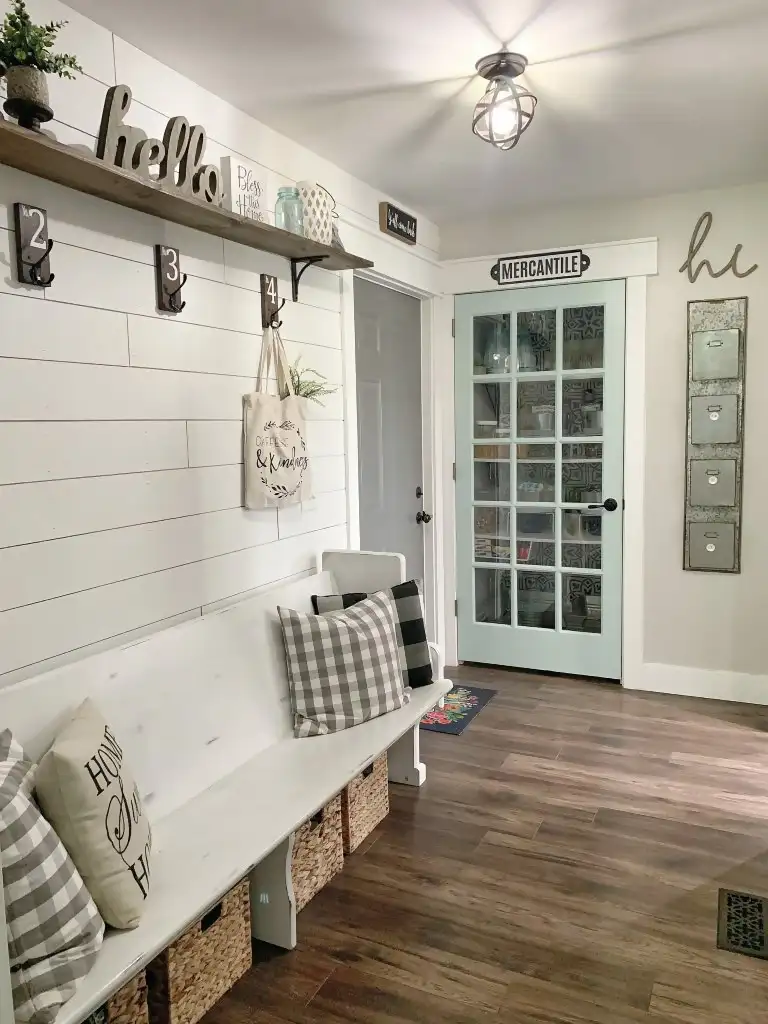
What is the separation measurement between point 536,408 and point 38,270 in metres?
2.72

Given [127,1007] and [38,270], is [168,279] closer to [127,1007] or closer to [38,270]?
[38,270]

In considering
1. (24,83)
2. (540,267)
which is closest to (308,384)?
(24,83)

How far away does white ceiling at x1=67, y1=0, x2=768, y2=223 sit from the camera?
203cm

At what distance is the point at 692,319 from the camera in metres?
3.73

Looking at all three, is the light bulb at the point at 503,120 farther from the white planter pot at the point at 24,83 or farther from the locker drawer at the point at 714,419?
the locker drawer at the point at 714,419

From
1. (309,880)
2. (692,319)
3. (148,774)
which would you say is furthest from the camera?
(692,319)

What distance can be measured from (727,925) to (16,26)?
270cm

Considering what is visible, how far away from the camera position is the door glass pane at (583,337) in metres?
3.93

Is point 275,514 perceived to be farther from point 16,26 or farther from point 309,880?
point 16,26

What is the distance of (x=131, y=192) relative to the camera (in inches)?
78.1

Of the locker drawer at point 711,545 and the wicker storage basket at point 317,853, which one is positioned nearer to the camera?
the wicker storage basket at point 317,853

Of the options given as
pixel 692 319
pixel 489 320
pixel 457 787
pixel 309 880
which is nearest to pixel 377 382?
pixel 489 320

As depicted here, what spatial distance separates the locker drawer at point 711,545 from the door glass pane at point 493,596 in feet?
3.03

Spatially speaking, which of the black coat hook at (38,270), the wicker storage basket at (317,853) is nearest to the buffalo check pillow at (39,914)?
the wicker storage basket at (317,853)
